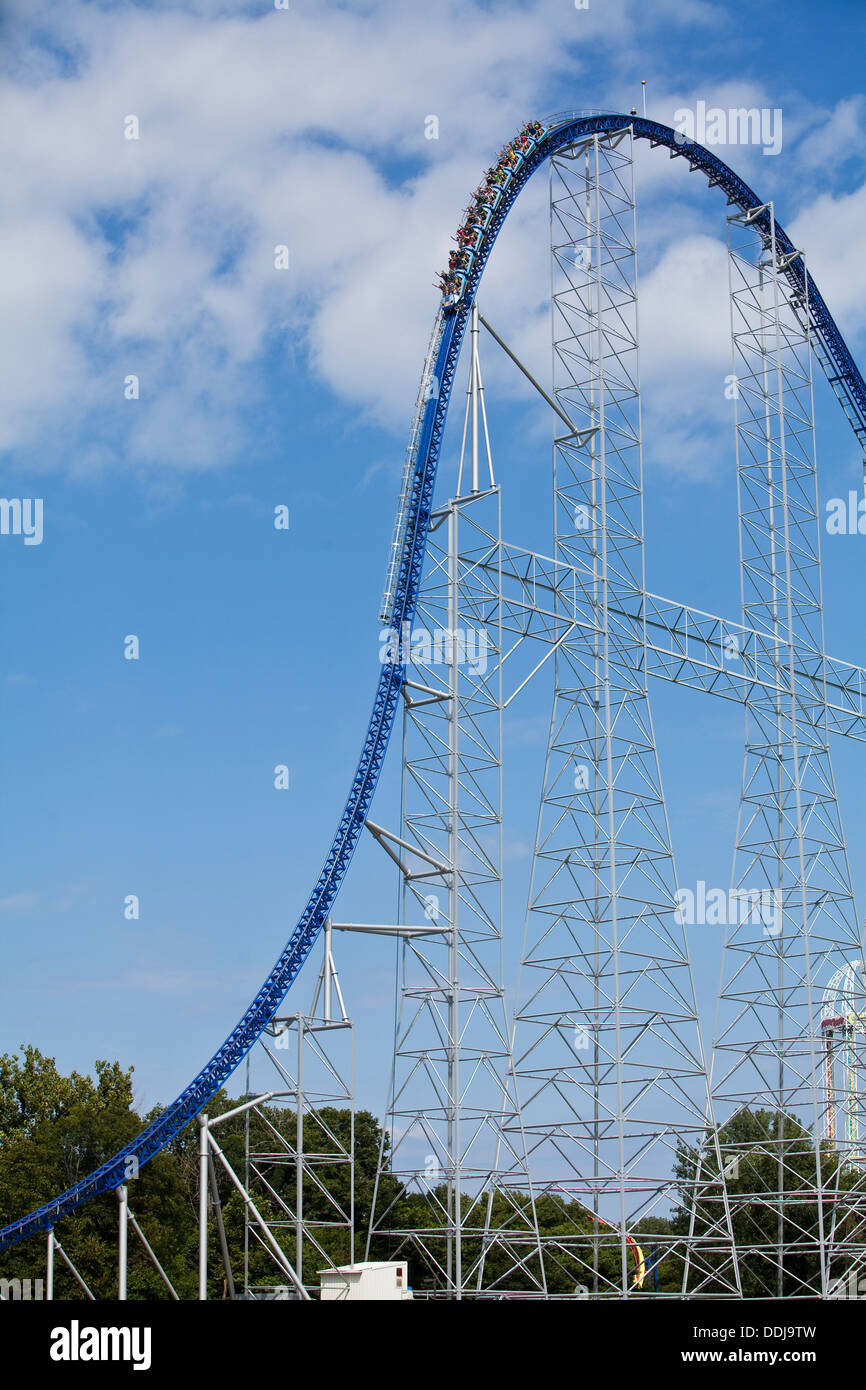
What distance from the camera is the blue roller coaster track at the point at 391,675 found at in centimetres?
2553

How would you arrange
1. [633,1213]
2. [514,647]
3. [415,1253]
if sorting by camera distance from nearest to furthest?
[633,1213], [514,647], [415,1253]

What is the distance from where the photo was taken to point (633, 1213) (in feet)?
82.7

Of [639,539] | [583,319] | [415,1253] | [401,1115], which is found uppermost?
[583,319]

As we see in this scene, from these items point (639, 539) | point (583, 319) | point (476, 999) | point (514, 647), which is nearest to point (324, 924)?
point (476, 999)

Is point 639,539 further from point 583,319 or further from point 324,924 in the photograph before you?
point 324,924

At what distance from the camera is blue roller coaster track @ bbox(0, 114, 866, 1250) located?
25531 millimetres

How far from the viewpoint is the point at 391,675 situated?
27.2 m
